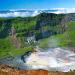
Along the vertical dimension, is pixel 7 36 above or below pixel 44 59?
above

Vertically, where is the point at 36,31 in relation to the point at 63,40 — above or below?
above

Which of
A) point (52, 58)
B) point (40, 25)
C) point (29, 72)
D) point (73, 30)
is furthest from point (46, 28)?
point (29, 72)

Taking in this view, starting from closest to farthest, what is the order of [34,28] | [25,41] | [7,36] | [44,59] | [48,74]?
1. [48,74]
2. [44,59]
3. [25,41]
4. [7,36]
5. [34,28]

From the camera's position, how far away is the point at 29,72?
67.9 feet

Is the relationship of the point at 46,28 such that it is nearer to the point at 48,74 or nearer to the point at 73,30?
the point at 73,30

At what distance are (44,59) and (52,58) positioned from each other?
1.29 metres

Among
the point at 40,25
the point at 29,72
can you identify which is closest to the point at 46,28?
the point at 40,25

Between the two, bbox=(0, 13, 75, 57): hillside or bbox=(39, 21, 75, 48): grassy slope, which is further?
bbox=(0, 13, 75, 57): hillside

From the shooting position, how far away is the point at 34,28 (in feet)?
307

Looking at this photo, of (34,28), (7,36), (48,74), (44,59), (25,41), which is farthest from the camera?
(34,28)

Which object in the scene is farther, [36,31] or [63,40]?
[36,31]

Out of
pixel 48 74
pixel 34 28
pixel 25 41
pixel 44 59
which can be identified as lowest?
pixel 48 74

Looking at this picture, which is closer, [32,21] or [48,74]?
[48,74]

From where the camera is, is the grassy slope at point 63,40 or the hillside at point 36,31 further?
the hillside at point 36,31
